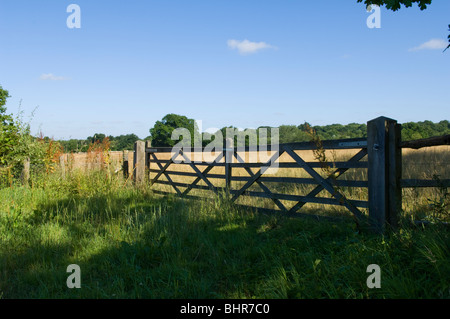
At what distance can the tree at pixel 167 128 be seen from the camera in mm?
50375

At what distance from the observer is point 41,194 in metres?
7.49

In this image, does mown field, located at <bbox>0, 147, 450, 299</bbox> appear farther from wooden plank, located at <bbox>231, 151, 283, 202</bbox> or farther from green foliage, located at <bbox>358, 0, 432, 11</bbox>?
green foliage, located at <bbox>358, 0, 432, 11</bbox>

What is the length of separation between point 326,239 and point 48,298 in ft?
11.6

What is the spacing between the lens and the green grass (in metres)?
3.05

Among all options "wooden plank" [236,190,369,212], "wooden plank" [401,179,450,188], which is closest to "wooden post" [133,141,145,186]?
"wooden plank" [236,190,369,212]

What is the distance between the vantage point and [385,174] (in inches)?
183

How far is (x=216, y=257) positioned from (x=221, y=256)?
69 mm

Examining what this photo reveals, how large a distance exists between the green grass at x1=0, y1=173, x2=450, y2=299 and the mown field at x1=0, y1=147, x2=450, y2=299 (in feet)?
0.04
